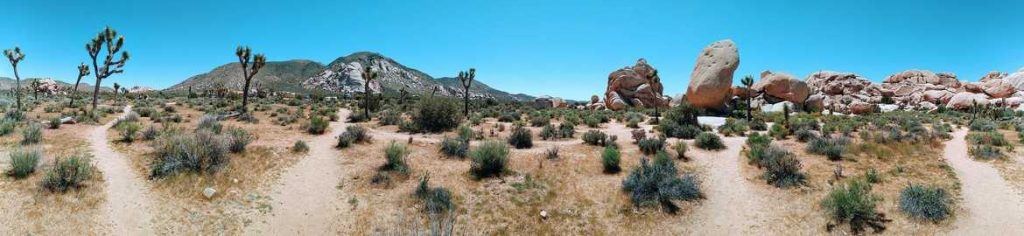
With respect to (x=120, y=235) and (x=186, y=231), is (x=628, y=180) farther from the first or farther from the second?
(x=120, y=235)

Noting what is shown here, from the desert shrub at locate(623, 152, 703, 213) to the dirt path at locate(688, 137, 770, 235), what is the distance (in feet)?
1.41

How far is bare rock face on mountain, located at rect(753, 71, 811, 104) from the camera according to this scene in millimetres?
41781

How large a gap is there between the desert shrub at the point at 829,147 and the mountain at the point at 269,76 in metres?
104

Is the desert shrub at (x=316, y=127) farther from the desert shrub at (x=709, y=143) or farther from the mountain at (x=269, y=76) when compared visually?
the mountain at (x=269, y=76)

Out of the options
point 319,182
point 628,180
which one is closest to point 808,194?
point 628,180

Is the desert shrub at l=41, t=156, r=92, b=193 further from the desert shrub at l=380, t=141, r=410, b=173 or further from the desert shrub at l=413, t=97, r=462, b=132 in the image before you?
Result: the desert shrub at l=413, t=97, r=462, b=132

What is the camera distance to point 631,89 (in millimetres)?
51375

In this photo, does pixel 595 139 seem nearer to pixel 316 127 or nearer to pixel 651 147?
pixel 651 147

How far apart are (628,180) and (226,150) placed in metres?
10.7

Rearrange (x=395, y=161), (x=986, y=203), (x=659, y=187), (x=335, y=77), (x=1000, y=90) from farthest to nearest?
(x=335, y=77), (x=1000, y=90), (x=395, y=161), (x=659, y=187), (x=986, y=203)

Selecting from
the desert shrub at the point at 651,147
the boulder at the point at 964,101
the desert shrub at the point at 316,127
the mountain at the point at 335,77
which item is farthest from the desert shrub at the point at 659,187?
the mountain at the point at 335,77

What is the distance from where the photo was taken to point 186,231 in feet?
25.1

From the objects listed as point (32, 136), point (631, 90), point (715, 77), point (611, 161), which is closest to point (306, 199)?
point (611, 161)

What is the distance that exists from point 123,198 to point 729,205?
12.8m
